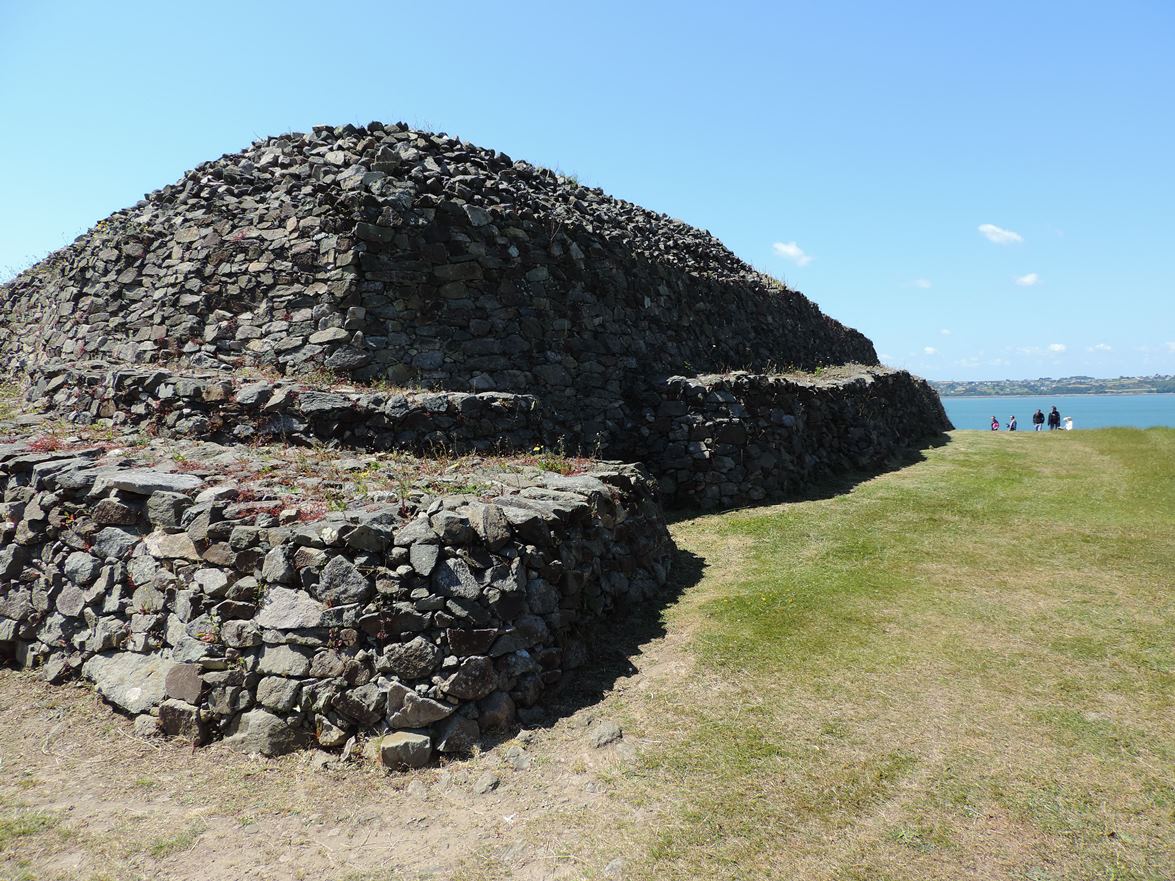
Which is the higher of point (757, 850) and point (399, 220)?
point (399, 220)

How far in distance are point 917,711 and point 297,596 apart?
22.7 ft

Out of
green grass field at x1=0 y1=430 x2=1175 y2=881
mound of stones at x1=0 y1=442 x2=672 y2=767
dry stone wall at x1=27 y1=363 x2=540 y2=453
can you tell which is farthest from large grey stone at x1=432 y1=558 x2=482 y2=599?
dry stone wall at x1=27 y1=363 x2=540 y2=453

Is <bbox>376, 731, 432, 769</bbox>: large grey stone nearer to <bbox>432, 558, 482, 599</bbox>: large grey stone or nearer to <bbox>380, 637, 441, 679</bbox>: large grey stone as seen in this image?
<bbox>380, 637, 441, 679</bbox>: large grey stone

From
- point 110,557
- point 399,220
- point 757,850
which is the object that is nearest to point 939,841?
point 757,850

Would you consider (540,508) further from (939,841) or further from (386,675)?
(939,841)

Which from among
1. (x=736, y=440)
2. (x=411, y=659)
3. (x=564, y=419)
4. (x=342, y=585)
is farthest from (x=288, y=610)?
(x=736, y=440)

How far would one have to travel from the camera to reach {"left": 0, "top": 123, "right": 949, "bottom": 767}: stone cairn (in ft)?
24.2

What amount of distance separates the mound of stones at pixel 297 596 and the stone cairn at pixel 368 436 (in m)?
0.03

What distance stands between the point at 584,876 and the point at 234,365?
12.3m

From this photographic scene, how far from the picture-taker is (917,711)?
24.5 ft

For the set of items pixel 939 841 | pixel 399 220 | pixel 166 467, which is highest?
pixel 399 220

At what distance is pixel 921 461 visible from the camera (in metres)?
23.6

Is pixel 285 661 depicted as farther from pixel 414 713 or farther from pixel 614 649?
pixel 614 649

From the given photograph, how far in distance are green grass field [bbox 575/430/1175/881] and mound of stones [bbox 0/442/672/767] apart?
1.83 metres
